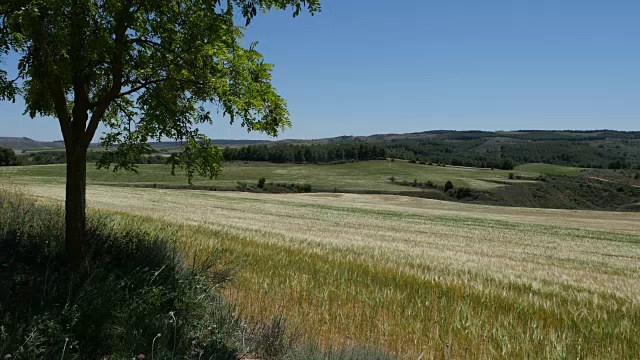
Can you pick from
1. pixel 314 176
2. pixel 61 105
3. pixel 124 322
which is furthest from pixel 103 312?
pixel 314 176

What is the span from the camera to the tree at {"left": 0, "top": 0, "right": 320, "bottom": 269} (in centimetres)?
626

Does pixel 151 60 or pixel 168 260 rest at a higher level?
pixel 151 60

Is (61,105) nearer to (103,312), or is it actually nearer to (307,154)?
(103,312)

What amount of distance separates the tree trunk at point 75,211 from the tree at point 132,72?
0.02 metres

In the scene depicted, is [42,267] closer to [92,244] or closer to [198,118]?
[92,244]

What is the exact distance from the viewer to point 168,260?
7.71 metres

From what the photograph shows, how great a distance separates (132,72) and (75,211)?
2670 mm

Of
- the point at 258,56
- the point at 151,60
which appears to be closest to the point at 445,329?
the point at 258,56

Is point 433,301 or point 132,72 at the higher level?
point 132,72

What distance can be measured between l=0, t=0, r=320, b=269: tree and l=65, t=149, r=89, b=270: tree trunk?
0.02m

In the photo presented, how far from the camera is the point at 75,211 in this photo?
23.8 feet

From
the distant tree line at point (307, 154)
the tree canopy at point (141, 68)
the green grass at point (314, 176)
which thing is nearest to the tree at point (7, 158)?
the green grass at point (314, 176)

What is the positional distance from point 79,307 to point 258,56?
554 cm

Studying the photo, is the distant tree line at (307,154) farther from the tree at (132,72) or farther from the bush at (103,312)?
the bush at (103,312)
